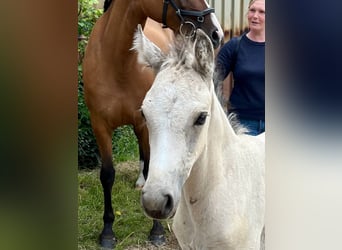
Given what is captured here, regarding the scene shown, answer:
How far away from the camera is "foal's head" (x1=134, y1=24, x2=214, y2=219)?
3.65 ft

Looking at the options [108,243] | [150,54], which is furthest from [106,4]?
[108,243]

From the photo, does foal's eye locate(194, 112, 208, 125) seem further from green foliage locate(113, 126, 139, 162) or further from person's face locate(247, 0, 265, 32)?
green foliage locate(113, 126, 139, 162)

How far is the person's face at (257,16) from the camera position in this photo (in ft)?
4.39

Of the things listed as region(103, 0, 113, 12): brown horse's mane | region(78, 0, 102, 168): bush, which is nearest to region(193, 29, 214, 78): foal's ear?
region(78, 0, 102, 168): bush

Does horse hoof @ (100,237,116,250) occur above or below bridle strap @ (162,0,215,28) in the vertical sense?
below

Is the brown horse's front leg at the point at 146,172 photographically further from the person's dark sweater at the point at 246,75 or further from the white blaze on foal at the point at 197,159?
the person's dark sweater at the point at 246,75

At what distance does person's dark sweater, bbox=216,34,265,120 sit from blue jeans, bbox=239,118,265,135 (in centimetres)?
1

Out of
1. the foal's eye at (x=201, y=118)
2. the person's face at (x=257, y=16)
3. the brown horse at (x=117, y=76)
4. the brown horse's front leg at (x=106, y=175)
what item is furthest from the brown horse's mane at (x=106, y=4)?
the foal's eye at (x=201, y=118)

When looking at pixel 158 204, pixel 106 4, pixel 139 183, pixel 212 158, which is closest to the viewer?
pixel 158 204

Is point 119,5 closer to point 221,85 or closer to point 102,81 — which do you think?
point 102,81

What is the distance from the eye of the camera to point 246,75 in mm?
1398

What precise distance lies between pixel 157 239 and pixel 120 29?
68cm

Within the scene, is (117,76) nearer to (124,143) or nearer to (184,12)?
(124,143)

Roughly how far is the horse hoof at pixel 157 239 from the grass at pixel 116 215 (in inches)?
0.7
